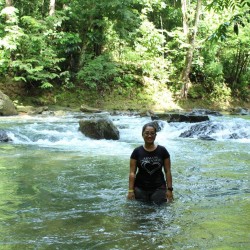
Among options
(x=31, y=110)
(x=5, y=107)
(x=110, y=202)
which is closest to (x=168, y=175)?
(x=110, y=202)

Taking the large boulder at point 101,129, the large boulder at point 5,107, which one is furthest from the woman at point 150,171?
the large boulder at point 5,107

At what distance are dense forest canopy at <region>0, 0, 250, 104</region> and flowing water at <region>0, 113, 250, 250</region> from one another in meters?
11.4

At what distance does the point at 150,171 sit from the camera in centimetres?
504

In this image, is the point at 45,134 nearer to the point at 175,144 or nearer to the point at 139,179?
the point at 175,144

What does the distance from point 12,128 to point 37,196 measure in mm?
7766

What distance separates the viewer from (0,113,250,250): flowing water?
3.92 m

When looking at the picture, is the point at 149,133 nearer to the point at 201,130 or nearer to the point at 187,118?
the point at 201,130

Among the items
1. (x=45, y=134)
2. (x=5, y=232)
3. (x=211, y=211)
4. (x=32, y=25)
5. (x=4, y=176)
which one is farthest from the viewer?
(x=32, y=25)

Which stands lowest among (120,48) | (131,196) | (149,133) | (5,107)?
(131,196)

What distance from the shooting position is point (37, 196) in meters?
5.71

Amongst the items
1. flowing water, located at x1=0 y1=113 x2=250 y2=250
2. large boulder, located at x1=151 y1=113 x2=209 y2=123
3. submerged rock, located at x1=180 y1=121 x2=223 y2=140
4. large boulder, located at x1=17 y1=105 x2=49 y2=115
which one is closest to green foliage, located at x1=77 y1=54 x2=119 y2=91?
large boulder, located at x1=17 y1=105 x2=49 y2=115

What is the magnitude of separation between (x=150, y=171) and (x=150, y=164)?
0.35 feet

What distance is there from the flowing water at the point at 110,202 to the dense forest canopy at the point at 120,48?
37.3 feet

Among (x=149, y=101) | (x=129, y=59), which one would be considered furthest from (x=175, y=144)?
(x=129, y=59)
